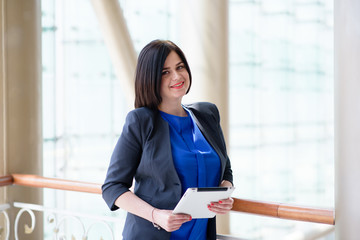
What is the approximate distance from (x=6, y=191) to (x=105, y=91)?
11.0 metres

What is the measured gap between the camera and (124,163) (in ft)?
7.52

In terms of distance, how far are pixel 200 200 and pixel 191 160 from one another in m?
0.25

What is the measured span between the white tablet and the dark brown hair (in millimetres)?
574

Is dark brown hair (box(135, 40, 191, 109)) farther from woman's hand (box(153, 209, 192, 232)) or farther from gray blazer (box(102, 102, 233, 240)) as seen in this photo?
woman's hand (box(153, 209, 192, 232))

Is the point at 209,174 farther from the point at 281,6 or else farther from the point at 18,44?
the point at 281,6

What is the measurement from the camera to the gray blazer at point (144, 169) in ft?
7.41

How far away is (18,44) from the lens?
4266mm

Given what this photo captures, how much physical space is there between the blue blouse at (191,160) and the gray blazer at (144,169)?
2.0 inches

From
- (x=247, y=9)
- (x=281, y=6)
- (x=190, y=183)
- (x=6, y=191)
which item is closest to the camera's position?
(x=190, y=183)

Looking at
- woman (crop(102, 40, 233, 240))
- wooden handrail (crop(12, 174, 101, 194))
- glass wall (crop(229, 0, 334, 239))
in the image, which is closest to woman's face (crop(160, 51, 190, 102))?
woman (crop(102, 40, 233, 240))

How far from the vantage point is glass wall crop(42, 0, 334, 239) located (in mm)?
14086

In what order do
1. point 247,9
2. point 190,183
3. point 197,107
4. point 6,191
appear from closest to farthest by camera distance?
point 190,183
point 197,107
point 6,191
point 247,9

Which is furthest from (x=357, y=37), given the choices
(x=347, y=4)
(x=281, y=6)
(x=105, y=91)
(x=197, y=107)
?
(x=281, y=6)

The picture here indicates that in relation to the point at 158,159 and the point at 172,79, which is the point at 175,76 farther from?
the point at 158,159
